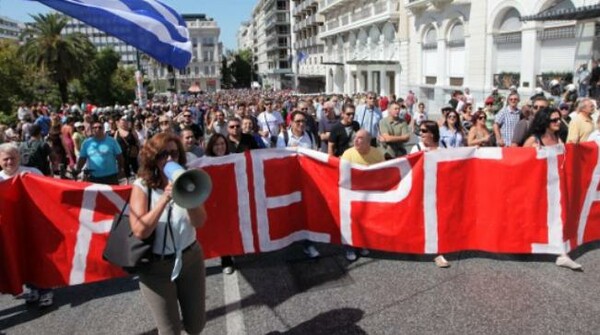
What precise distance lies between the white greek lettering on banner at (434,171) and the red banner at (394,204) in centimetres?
1

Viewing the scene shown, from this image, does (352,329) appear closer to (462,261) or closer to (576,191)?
(462,261)

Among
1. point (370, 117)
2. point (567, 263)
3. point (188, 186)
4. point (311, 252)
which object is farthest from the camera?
point (370, 117)

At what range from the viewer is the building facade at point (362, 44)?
38.6 m

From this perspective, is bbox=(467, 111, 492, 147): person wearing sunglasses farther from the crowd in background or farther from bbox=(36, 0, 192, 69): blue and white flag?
bbox=(36, 0, 192, 69): blue and white flag

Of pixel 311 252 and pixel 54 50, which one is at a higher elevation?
pixel 54 50

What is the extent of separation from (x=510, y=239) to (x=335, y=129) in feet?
9.36

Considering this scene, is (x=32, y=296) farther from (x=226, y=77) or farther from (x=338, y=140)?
(x=226, y=77)

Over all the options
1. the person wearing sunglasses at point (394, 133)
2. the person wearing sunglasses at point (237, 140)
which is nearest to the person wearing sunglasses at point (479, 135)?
the person wearing sunglasses at point (394, 133)

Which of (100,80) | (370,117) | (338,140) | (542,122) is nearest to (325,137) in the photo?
(338,140)

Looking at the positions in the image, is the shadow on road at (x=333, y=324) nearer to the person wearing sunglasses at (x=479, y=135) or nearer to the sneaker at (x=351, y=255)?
the sneaker at (x=351, y=255)

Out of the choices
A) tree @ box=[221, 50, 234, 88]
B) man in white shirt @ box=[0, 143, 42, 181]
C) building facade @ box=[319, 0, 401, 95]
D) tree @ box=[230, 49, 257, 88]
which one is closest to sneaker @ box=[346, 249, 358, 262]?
man in white shirt @ box=[0, 143, 42, 181]

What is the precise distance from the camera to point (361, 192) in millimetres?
5098

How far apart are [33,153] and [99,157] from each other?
1067mm

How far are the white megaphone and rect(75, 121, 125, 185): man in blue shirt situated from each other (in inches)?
164
